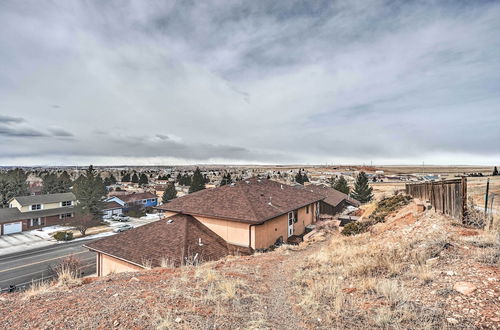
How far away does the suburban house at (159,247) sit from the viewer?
13516mm

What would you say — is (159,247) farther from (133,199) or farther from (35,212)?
(133,199)

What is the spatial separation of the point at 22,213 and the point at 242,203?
47.3 m

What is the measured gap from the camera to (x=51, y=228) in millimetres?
43531

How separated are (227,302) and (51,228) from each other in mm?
52543

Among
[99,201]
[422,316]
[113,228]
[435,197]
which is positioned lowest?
[113,228]

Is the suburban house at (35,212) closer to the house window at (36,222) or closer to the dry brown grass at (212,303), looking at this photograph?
the house window at (36,222)

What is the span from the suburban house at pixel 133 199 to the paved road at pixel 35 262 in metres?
23.2

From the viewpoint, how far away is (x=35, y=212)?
146 feet

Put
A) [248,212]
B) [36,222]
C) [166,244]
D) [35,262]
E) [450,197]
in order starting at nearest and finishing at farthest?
[450,197] < [166,244] < [248,212] < [35,262] < [36,222]

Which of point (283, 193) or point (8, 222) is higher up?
point (283, 193)

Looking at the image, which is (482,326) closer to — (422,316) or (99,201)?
(422,316)

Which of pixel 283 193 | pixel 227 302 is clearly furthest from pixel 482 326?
pixel 283 193

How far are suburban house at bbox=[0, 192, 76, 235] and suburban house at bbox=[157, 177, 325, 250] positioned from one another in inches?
1525

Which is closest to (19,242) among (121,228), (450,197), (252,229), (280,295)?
(121,228)
